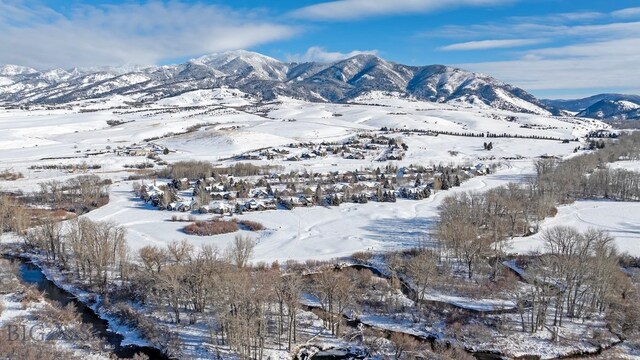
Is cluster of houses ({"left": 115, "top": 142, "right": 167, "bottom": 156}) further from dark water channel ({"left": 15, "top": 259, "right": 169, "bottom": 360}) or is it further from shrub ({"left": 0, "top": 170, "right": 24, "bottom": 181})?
dark water channel ({"left": 15, "top": 259, "right": 169, "bottom": 360})

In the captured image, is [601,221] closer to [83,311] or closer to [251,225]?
[251,225]

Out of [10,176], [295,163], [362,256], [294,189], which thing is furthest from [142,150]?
[362,256]

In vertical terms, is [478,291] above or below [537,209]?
below

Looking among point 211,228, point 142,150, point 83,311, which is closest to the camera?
point 83,311

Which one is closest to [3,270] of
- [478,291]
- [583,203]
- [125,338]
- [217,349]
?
[125,338]

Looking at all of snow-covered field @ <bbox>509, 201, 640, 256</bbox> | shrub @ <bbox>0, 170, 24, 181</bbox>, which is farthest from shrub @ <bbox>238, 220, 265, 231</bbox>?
→ shrub @ <bbox>0, 170, 24, 181</bbox>

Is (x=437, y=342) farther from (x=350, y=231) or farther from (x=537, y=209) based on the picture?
(x=537, y=209)

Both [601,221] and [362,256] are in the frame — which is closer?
[362,256]
